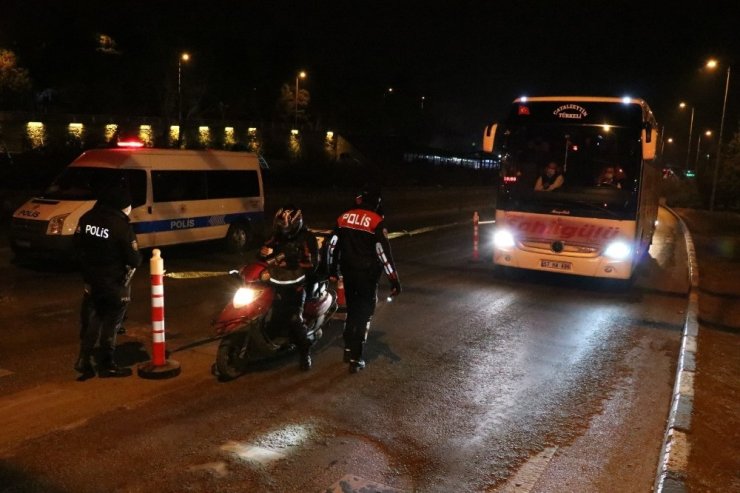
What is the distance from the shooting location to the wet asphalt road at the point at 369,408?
4516 mm

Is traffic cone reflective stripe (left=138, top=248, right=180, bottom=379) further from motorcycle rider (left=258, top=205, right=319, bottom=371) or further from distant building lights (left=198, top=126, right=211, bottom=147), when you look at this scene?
distant building lights (left=198, top=126, right=211, bottom=147)

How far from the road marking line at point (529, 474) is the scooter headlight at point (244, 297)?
9.71ft

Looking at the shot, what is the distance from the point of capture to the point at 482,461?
481cm

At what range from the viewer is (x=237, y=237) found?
1538 cm

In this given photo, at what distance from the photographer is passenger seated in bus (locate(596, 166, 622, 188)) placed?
1142 centimetres

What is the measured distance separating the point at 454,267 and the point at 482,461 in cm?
933

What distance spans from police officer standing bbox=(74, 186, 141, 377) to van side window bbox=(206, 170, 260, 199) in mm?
8380

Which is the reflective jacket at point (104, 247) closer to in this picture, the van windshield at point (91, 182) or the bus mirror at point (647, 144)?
the van windshield at point (91, 182)

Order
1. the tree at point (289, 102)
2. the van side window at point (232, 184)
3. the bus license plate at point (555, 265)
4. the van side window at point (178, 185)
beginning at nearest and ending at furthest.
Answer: the bus license plate at point (555, 265) → the van side window at point (178, 185) → the van side window at point (232, 184) → the tree at point (289, 102)

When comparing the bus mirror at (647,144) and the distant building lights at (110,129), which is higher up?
the distant building lights at (110,129)

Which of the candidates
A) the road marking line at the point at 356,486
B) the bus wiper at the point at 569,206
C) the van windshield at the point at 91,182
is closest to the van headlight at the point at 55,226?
the van windshield at the point at 91,182

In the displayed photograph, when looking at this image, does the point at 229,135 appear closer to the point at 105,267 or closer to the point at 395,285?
the point at 105,267

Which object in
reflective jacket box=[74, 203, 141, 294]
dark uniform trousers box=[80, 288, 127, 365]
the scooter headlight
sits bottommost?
dark uniform trousers box=[80, 288, 127, 365]

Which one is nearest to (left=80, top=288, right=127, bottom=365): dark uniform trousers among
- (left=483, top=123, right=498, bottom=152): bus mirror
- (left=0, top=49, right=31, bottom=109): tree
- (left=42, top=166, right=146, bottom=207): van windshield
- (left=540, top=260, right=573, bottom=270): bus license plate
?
(left=42, top=166, right=146, bottom=207): van windshield
